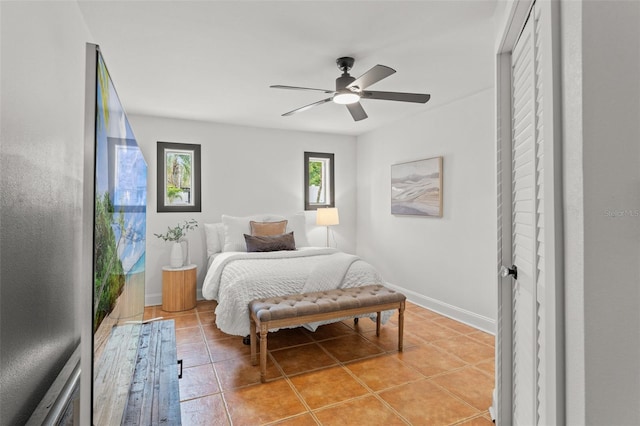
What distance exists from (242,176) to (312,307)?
281 cm

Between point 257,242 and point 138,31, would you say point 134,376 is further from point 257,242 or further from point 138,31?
point 257,242

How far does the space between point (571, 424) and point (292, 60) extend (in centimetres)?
272

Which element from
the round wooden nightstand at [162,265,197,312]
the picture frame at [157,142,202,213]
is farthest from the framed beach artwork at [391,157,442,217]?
the round wooden nightstand at [162,265,197,312]

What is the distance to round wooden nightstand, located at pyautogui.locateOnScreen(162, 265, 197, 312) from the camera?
4.12 metres

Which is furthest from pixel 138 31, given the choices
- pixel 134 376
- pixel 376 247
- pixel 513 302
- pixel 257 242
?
pixel 376 247

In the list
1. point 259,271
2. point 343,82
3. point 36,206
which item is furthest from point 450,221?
point 36,206

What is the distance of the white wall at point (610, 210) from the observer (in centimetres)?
78

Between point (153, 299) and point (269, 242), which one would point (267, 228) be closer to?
point (269, 242)

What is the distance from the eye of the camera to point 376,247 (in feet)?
17.2

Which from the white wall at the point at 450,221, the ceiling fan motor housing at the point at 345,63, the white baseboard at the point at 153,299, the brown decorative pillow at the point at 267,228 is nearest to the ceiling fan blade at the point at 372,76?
the ceiling fan motor housing at the point at 345,63

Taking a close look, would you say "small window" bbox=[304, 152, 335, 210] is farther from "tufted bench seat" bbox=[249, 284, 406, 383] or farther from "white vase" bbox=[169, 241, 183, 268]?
"tufted bench seat" bbox=[249, 284, 406, 383]

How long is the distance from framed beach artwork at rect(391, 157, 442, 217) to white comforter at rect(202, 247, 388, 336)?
127 centimetres

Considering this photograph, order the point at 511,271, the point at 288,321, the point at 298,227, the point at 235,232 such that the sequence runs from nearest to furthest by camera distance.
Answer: the point at 511,271 → the point at 288,321 → the point at 235,232 → the point at 298,227

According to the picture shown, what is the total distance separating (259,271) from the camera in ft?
10.2
